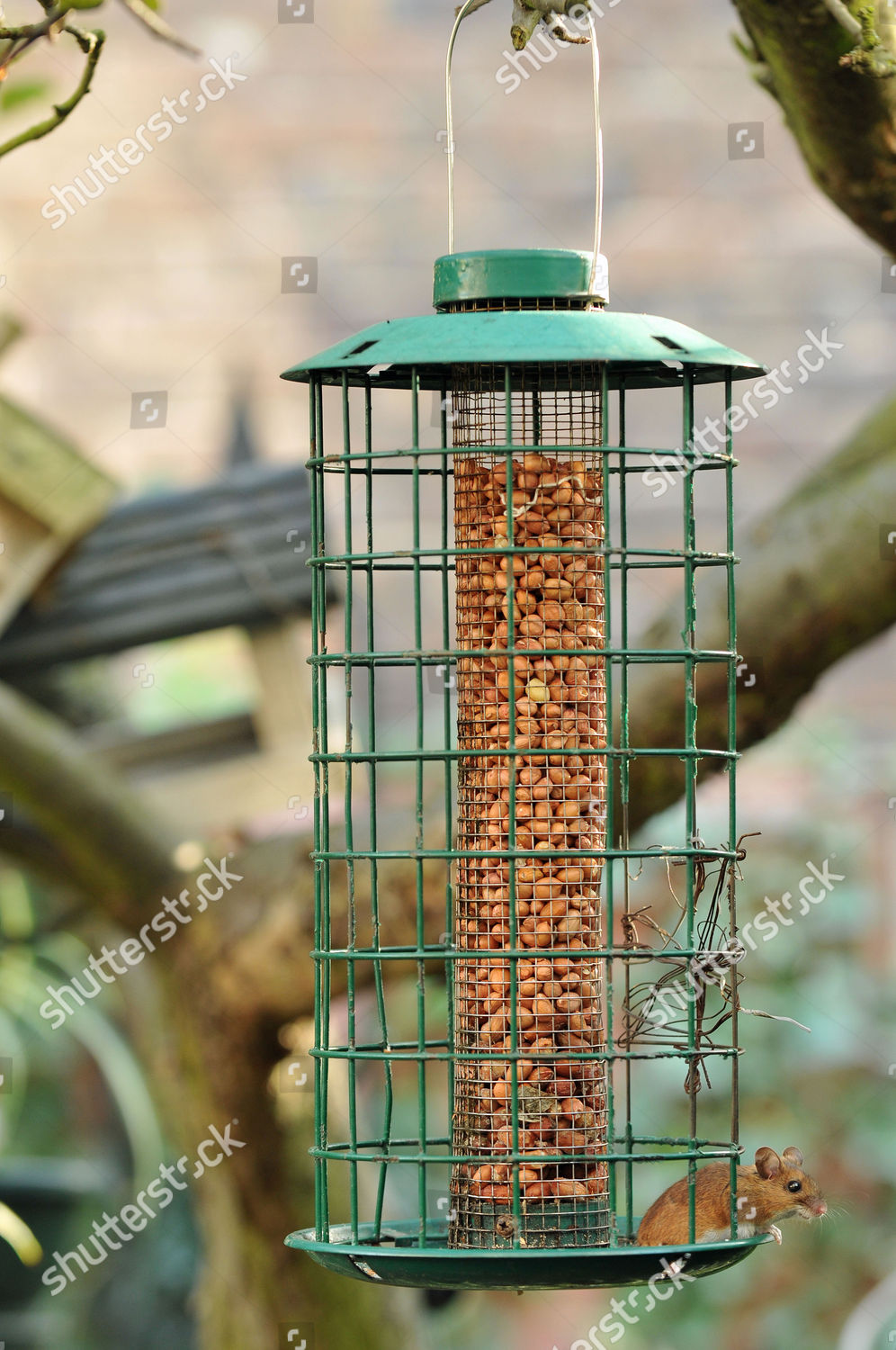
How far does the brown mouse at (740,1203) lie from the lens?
2977mm

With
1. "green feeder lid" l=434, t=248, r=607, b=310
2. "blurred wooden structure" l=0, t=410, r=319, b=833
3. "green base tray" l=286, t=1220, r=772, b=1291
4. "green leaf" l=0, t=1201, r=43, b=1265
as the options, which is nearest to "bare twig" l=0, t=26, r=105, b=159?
"green feeder lid" l=434, t=248, r=607, b=310

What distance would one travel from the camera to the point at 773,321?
28.9ft

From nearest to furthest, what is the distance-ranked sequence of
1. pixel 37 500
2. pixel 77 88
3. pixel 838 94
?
pixel 77 88, pixel 838 94, pixel 37 500

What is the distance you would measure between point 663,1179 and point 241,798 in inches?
109

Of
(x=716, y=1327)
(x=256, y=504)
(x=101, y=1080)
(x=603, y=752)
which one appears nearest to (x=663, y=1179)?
(x=716, y=1327)

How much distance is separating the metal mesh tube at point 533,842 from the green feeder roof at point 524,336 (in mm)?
201

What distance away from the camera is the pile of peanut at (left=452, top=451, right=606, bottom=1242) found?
306cm

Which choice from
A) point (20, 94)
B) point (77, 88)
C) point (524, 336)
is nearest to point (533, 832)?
point (524, 336)

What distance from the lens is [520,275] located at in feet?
9.87

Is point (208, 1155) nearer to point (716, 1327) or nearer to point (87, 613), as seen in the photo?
point (87, 613)

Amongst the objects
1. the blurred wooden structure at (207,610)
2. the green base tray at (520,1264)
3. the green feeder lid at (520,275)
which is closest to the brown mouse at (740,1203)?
the green base tray at (520,1264)

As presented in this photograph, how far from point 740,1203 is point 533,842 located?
782mm

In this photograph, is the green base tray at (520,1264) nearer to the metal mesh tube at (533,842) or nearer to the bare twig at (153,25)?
the metal mesh tube at (533,842)

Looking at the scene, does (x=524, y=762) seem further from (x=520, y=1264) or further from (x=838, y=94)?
(x=838, y=94)
